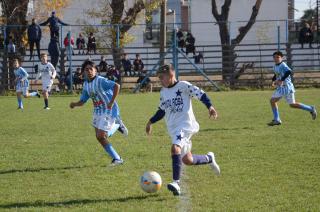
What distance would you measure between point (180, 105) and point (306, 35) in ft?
79.2

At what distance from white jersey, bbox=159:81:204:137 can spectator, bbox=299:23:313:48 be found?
23835 mm

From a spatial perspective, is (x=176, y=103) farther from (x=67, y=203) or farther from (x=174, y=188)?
(x=67, y=203)

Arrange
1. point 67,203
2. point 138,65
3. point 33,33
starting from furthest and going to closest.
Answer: point 138,65, point 33,33, point 67,203

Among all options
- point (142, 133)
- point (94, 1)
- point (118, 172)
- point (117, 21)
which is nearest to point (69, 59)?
point (117, 21)

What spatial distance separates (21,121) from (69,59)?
40.8ft

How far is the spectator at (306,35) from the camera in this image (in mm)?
29781

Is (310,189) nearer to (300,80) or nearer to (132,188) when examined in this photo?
(132,188)

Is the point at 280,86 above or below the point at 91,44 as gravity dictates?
below

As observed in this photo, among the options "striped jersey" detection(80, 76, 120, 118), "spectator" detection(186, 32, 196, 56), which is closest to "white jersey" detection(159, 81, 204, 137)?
"striped jersey" detection(80, 76, 120, 118)

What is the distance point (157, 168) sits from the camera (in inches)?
329

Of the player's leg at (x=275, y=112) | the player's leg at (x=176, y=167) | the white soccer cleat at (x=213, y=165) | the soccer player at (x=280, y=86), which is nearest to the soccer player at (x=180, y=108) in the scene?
the player's leg at (x=176, y=167)

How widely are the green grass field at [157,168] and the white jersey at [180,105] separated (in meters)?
0.77

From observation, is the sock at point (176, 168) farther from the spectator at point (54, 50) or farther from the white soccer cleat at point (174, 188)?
the spectator at point (54, 50)

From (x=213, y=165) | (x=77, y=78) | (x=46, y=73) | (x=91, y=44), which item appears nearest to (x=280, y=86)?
(x=213, y=165)
